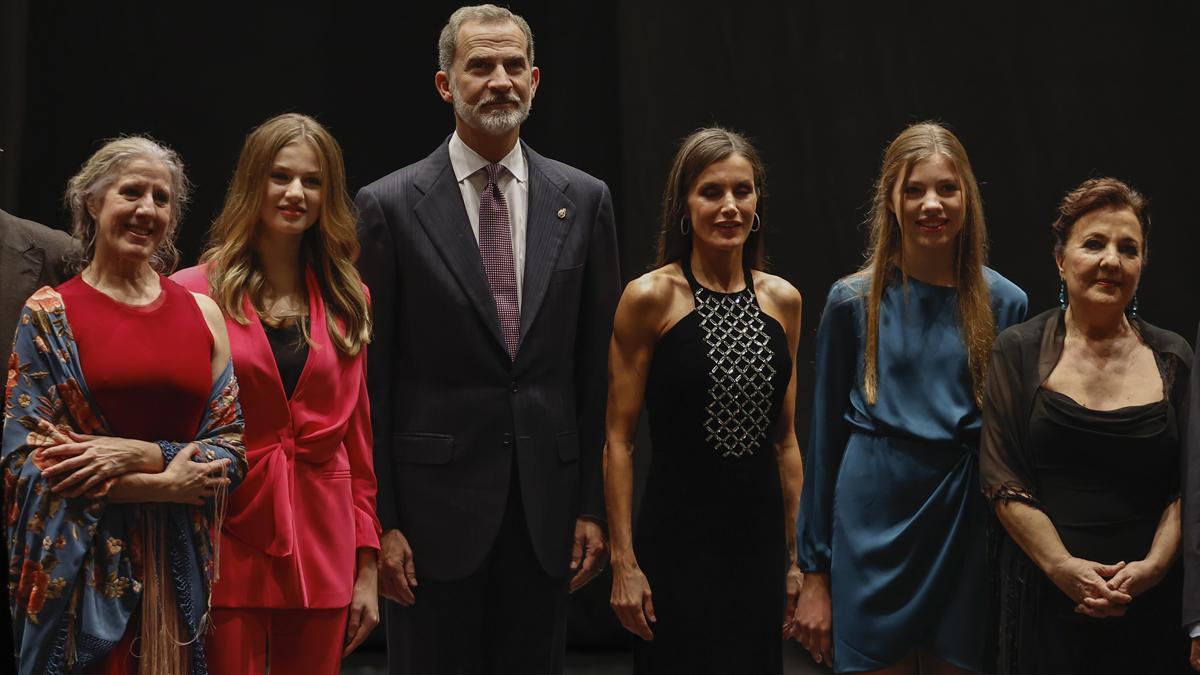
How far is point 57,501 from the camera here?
8.51ft

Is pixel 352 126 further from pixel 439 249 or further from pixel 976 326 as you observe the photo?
pixel 976 326

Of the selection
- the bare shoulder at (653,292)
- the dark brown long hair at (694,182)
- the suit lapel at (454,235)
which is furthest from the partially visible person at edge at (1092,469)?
the suit lapel at (454,235)

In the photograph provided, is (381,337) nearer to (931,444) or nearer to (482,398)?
→ (482,398)

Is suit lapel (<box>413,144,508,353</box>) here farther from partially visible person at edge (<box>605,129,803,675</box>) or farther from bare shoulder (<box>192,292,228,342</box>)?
bare shoulder (<box>192,292,228,342</box>)

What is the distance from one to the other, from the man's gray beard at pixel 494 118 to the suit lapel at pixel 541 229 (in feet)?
0.42

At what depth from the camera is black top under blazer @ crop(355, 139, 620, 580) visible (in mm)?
3082

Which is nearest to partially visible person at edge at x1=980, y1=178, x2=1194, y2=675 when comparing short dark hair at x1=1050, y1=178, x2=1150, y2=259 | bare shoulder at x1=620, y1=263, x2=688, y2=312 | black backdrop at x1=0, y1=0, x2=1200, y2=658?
short dark hair at x1=1050, y1=178, x2=1150, y2=259

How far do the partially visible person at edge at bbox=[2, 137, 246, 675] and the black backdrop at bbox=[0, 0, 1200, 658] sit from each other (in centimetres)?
206

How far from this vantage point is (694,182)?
320 centimetres

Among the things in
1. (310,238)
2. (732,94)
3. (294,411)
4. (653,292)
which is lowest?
(294,411)

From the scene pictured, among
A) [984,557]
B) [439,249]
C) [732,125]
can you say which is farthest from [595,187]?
[732,125]

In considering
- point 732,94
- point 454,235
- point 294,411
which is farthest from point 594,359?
point 732,94

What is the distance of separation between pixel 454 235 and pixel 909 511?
1184 mm

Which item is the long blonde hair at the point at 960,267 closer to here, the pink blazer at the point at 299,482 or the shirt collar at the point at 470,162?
the shirt collar at the point at 470,162
